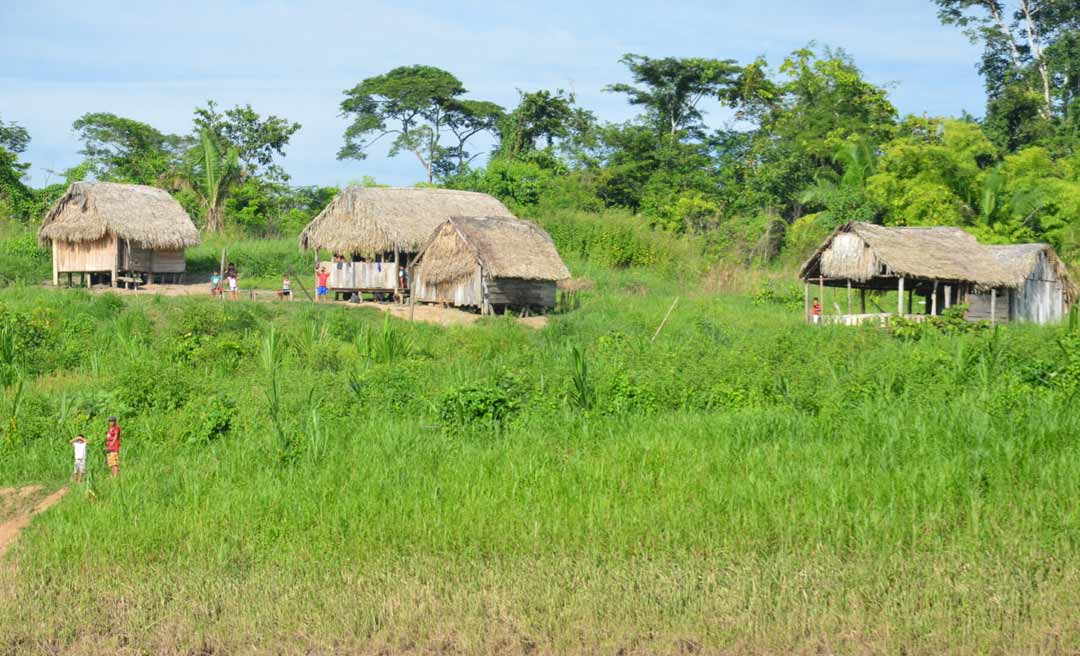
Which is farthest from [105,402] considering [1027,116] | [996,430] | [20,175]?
[1027,116]

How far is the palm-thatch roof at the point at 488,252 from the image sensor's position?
71.7ft

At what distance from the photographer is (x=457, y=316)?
21656 mm

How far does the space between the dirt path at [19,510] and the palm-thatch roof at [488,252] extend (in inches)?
504

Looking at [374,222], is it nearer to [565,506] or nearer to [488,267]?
[488,267]

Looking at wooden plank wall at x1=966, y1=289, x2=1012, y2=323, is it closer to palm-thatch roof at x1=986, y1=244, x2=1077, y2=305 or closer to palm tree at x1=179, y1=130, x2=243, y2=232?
palm-thatch roof at x1=986, y1=244, x2=1077, y2=305

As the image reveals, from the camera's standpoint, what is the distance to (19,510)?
8805 millimetres

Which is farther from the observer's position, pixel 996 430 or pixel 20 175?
pixel 20 175

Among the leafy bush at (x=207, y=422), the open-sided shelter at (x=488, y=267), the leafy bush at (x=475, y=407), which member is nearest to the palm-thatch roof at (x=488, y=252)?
the open-sided shelter at (x=488, y=267)

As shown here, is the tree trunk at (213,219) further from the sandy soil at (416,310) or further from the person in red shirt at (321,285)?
the person in red shirt at (321,285)

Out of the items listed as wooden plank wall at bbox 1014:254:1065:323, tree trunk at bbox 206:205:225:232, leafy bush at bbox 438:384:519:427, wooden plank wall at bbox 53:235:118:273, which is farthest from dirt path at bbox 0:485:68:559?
tree trunk at bbox 206:205:225:232

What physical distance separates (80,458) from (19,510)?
0.58 metres

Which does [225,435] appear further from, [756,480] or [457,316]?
[457,316]

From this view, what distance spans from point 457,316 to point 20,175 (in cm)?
1578

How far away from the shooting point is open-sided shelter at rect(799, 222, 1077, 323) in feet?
69.2
